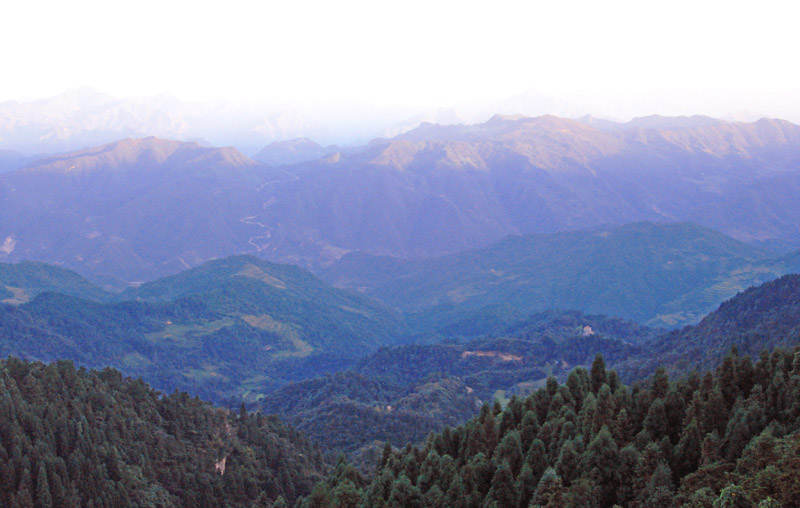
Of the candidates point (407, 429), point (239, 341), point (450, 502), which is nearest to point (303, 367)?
point (239, 341)

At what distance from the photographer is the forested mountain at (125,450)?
164ft

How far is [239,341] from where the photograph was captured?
576 ft

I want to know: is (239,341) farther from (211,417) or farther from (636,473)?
(636,473)

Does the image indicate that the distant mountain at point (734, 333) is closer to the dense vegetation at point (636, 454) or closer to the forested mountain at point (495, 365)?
the forested mountain at point (495, 365)

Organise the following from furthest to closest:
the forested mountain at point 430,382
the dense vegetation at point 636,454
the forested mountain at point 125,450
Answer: the forested mountain at point 430,382
the forested mountain at point 125,450
the dense vegetation at point 636,454

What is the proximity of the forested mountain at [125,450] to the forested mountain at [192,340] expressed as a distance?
230 ft

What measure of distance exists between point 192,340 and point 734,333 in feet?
413

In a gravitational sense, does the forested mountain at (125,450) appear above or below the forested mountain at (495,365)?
above

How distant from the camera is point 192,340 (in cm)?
17100

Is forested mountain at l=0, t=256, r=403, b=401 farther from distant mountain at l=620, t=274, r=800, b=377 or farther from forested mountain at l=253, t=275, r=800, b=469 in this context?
distant mountain at l=620, t=274, r=800, b=377

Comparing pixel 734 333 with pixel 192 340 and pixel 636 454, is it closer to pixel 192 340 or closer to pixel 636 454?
pixel 636 454

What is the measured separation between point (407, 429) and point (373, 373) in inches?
1954

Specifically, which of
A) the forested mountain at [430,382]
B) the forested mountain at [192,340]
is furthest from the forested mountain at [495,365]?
the forested mountain at [192,340]

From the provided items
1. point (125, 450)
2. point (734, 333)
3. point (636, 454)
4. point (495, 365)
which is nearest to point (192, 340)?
point (495, 365)
